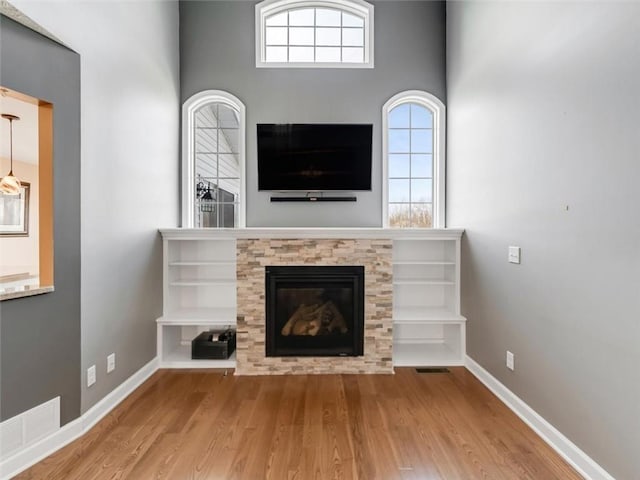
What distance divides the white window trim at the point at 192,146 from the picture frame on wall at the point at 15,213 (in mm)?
1329

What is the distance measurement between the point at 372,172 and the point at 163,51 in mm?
2420

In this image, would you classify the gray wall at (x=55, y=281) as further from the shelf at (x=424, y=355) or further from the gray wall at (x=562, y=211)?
the gray wall at (x=562, y=211)

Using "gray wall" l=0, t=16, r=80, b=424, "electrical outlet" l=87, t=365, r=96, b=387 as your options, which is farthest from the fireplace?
"gray wall" l=0, t=16, r=80, b=424

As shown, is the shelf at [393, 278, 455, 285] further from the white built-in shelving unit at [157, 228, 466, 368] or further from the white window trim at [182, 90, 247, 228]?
the white window trim at [182, 90, 247, 228]

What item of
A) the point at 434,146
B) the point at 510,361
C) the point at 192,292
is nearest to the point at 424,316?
the point at 510,361

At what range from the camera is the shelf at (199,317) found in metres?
3.21

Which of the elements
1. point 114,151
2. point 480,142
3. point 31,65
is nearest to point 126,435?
point 114,151

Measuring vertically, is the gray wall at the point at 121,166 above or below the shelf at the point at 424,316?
above

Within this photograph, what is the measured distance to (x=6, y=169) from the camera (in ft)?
12.1

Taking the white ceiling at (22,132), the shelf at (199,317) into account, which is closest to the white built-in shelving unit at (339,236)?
the shelf at (199,317)

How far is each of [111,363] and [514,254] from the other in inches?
122

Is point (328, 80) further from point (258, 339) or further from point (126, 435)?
point (126, 435)

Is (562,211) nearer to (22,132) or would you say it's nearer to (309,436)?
(309,436)

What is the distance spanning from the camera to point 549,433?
2088mm
